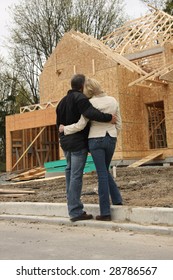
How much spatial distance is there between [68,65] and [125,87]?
13.0 feet

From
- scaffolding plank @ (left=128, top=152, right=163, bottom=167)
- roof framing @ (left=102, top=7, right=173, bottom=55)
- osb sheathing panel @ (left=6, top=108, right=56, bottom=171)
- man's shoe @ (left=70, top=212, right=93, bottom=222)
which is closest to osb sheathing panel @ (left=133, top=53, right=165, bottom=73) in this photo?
roof framing @ (left=102, top=7, right=173, bottom=55)

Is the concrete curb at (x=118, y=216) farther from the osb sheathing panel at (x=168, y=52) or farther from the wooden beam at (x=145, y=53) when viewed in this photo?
the wooden beam at (x=145, y=53)

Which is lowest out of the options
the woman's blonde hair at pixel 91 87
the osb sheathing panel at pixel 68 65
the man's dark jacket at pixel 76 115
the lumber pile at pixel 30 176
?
the lumber pile at pixel 30 176

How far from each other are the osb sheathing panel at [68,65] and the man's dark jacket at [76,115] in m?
11.6

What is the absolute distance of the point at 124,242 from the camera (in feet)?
12.2

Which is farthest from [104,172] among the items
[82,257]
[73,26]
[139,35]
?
[73,26]

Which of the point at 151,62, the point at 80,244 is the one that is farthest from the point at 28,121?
the point at 80,244

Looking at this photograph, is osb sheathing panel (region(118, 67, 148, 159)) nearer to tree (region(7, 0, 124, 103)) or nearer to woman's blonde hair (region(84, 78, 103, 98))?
woman's blonde hair (region(84, 78, 103, 98))

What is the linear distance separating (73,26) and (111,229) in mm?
29671

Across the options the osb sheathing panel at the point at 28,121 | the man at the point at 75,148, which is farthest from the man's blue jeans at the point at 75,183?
the osb sheathing panel at the point at 28,121

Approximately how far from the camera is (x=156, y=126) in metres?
17.2

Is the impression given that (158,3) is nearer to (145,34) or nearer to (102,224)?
(145,34)

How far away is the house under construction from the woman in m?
9.97

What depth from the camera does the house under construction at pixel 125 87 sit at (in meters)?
15.9
